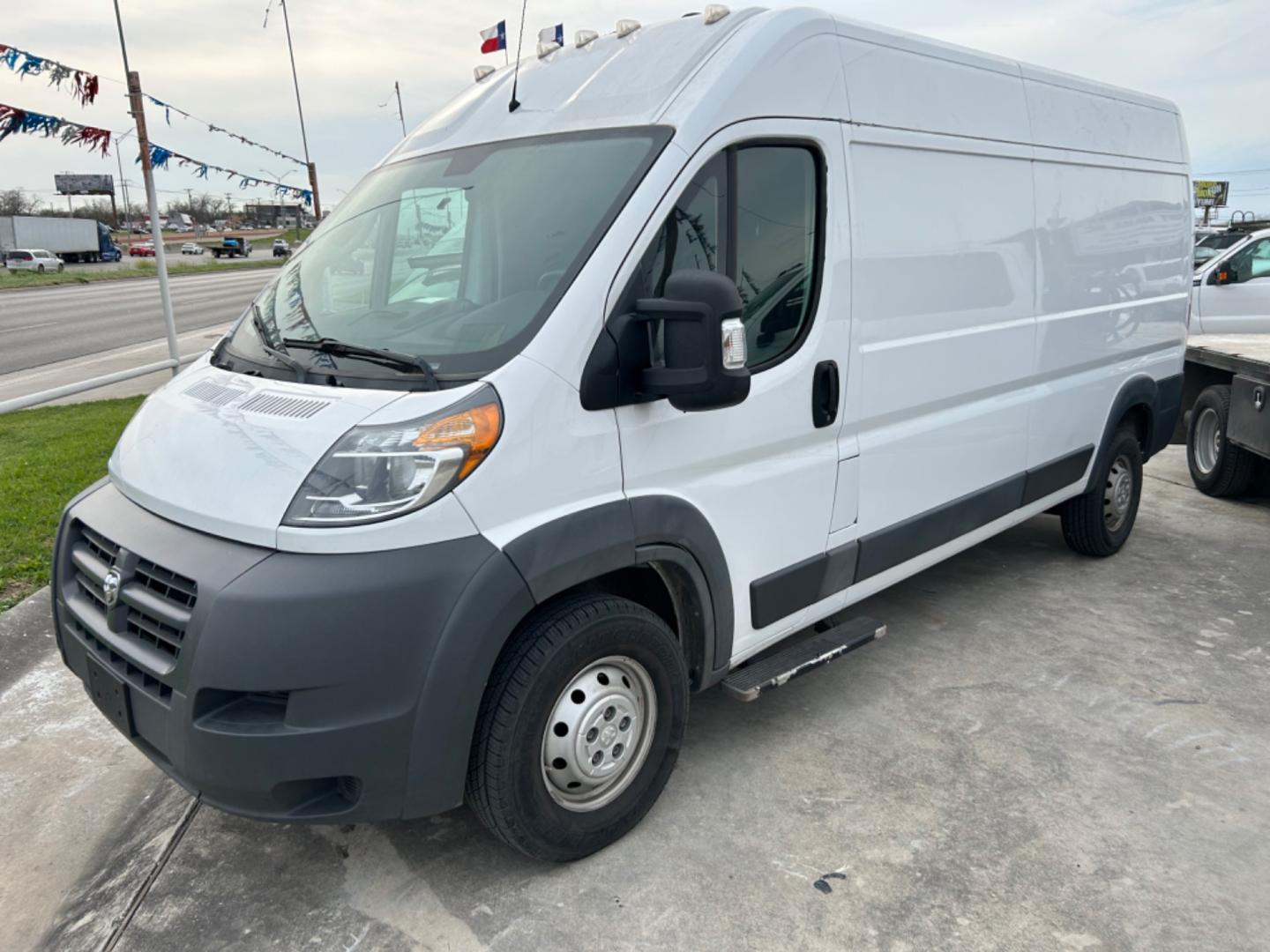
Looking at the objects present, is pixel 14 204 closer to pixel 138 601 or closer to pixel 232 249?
pixel 232 249

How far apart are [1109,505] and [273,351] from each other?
461 centimetres

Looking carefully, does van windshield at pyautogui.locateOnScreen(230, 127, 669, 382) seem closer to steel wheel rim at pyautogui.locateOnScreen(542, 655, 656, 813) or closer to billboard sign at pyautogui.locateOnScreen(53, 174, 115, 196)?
steel wheel rim at pyautogui.locateOnScreen(542, 655, 656, 813)

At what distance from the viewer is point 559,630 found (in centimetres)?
265

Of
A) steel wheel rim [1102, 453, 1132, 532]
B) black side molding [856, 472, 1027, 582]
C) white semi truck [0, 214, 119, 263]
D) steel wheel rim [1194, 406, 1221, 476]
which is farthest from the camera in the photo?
white semi truck [0, 214, 119, 263]

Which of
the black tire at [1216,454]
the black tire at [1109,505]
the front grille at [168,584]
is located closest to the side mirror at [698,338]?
the front grille at [168,584]

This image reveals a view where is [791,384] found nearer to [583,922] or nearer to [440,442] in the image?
[440,442]

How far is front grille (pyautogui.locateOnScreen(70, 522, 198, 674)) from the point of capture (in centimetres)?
246

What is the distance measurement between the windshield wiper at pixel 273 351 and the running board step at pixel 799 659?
167 centimetres

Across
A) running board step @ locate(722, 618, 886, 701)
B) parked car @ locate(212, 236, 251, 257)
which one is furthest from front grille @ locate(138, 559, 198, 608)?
parked car @ locate(212, 236, 251, 257)

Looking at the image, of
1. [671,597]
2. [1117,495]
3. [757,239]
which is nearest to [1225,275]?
[1117,495]

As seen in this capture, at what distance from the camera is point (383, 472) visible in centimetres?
240

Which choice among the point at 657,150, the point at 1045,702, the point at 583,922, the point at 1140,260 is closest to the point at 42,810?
the point at 583,922

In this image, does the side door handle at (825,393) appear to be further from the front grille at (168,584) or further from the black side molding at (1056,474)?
the front grille at (168,584)

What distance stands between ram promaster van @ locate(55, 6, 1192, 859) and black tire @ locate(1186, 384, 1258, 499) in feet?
11.9
